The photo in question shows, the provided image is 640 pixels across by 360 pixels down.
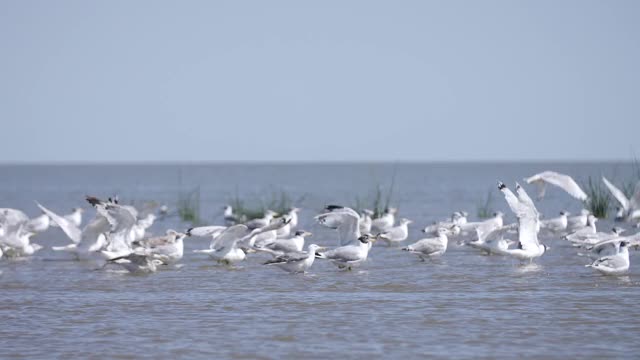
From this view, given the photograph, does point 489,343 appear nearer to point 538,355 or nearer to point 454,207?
point 538,355

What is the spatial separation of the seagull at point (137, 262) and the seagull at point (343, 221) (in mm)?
2527

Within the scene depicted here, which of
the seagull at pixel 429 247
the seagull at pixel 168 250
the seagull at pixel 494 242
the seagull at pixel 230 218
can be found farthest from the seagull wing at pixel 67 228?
the seagull at pixel 230 218

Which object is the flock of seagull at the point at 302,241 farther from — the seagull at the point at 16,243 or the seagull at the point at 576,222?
the seagull at the point at 576,222

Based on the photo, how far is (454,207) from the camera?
41781mm

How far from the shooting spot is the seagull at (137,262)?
1816 cm

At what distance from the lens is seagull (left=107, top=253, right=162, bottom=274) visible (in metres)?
18.2

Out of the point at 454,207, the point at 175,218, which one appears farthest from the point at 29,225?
the point at 454,207

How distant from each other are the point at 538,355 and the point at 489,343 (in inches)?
27.3

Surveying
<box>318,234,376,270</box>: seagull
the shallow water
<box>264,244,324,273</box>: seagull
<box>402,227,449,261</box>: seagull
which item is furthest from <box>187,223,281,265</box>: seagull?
<box>402,227,449,261</box>: seagull

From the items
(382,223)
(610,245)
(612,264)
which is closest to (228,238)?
(610,245)

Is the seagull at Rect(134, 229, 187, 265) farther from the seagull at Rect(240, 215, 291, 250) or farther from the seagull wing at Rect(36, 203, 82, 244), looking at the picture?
the seagull wing at Rect(36, 203, 82, 244)

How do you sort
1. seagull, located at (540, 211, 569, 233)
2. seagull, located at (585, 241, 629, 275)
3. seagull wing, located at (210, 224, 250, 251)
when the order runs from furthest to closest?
seagull, located at (540, 211, 569, 233) → seagull wing, located at (210, 224, 250, 251) → seagull, located at (585, 241, 629, 275)

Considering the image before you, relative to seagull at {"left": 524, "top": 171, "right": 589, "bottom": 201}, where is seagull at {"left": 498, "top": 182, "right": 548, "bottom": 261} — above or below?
below

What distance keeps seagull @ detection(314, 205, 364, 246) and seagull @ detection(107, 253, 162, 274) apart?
2527 millimetres
